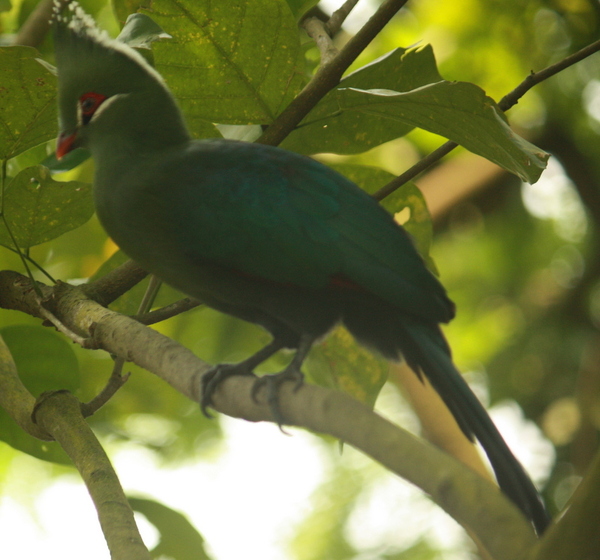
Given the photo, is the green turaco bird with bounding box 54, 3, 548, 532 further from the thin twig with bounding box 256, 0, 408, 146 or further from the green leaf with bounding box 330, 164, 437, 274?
the green leaf with bounding box 330, 164, 437, 274

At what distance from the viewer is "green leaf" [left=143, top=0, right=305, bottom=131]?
2061mm

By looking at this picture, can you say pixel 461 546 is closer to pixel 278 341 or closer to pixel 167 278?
→ pixel 278 341

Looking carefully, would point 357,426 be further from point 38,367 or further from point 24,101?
point 38,367

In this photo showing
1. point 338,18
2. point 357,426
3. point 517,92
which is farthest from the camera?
point 338,18

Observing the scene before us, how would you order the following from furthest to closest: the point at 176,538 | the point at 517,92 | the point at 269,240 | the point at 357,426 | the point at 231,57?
the point at 176,538 < the point at 231,57 < the point at 517,92 < the point at 269,240 < the point at 357,426

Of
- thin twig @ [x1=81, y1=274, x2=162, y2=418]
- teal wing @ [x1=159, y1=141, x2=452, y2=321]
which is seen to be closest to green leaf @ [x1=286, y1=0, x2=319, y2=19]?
teal wing @ [x1=159, y1=141, x2=452, y2=321]

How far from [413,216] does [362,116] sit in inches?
14.0

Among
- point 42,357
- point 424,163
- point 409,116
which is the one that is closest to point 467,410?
point 424,163

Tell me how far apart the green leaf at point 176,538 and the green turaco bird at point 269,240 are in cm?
63

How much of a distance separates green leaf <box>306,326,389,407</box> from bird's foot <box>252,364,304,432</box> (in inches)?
24.7

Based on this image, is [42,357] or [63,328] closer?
[63,328]

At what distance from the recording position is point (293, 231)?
175cm

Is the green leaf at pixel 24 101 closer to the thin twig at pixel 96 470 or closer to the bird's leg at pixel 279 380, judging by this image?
the thin twig at pixel 96 470

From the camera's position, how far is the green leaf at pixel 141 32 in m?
1.86
